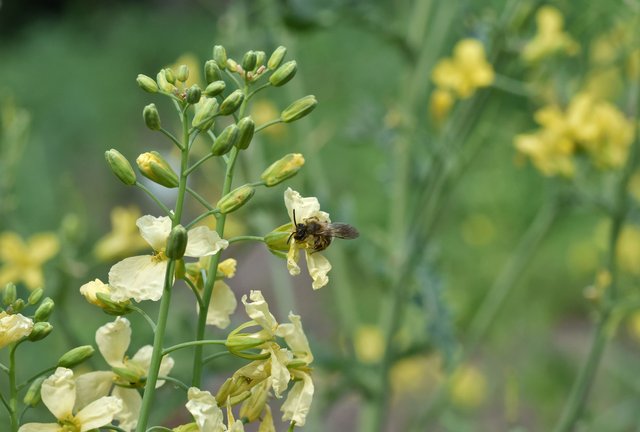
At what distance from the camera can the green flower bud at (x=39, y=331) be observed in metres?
0.56

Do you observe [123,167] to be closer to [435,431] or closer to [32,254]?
[32,254]

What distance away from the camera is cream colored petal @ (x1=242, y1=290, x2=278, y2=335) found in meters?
0.54

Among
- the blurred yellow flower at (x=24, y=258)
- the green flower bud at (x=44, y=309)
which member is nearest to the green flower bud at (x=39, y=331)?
the green flower bud at (x=44, y=309)

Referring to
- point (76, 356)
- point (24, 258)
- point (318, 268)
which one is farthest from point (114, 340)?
point (24, 258)

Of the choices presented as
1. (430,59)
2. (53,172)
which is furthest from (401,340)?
(53,172)

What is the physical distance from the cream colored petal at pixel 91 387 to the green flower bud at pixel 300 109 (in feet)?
0.64

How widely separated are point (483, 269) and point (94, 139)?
7.98 feet

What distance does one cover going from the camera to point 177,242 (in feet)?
1.67

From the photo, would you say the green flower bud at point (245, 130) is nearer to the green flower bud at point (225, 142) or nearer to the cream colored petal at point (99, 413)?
the green flower bud at point (225, 142)

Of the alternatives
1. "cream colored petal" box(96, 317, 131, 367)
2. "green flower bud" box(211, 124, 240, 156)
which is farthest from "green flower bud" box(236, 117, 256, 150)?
"cream colored petal" box(96, 317, 131, 367)

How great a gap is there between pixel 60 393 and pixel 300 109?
229 mm

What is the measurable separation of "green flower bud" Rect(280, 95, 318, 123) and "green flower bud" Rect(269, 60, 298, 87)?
2cm

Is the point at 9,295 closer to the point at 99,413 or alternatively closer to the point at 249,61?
the point at 99,413

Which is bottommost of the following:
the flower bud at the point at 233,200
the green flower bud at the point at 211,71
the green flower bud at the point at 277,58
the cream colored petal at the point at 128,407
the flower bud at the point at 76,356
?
the cream colored petal at the point at 128,407
